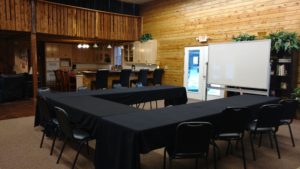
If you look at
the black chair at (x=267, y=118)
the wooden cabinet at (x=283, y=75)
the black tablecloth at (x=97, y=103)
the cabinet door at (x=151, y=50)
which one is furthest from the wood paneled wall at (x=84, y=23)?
the black chair at (x=267, y=118)

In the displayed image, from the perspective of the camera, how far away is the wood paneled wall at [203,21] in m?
5.91

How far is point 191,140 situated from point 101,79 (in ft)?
16.6

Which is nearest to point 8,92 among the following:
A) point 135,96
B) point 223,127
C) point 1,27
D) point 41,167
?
point 1,27

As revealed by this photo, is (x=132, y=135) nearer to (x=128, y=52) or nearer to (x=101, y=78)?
(x=101, y=78)

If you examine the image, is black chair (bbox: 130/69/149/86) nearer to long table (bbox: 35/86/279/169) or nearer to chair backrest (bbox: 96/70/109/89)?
chair backrest (bbox: 96/70/109/89)

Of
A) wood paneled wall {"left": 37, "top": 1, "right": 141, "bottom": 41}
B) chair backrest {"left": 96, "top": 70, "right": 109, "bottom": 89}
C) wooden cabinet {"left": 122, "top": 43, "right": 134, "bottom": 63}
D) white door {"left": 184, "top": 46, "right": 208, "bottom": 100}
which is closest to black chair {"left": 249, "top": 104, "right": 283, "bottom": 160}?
white door {"left": 184, "top": 46, "right": 208, "bottom": 100}

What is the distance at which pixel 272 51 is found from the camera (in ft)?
18.4

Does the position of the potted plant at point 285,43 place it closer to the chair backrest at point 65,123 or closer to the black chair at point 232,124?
the black chair at point 232,124

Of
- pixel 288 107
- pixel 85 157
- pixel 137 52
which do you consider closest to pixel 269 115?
pixel 288 107

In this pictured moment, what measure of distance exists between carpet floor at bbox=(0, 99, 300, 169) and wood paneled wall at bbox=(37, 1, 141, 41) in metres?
4.74

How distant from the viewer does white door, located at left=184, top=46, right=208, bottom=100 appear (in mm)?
7822

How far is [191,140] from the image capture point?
7.45 ft

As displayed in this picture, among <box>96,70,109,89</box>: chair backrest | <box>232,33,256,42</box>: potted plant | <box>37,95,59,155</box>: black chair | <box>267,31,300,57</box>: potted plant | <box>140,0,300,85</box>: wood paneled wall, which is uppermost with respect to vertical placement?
<box>140,0,300,85</box>: wood paneled wall

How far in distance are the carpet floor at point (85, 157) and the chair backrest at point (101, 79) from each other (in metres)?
2.91
